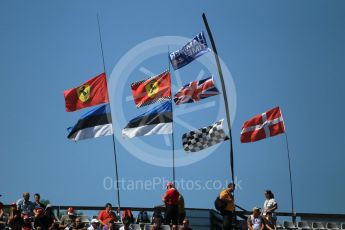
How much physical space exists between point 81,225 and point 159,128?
16.9ft

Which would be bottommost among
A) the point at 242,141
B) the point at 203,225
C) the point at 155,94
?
the point at 203,225

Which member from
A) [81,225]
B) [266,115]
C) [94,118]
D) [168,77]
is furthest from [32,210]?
[266,115]

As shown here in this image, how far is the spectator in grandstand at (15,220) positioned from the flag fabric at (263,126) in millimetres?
9468

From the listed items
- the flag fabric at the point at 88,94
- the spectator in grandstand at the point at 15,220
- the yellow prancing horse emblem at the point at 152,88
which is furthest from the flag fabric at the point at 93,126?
the spectator in grandstand at the point at 15,220

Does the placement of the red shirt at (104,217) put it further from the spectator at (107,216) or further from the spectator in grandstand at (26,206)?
the spectator in grandstand at (26,206)

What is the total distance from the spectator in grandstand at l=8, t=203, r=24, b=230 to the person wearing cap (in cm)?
513

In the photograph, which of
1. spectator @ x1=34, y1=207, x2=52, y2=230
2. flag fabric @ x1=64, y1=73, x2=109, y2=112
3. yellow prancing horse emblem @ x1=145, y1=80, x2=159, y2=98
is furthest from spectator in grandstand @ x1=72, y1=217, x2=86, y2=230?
yellow prancing horse emblem @ x1=145, y1=80, x2=159, y2=98

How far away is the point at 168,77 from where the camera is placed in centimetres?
3125

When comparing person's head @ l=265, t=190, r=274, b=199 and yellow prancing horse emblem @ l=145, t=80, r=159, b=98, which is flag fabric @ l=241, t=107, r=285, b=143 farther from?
person's head @ l=265, t=190, r=274, b=199

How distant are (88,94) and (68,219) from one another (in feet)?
17.4

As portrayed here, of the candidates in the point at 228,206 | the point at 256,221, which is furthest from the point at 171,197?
the point at 256,221

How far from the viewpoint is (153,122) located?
30891 millimetres

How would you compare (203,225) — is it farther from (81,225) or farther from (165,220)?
(81,225)

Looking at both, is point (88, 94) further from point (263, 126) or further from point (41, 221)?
point (263, 126)
